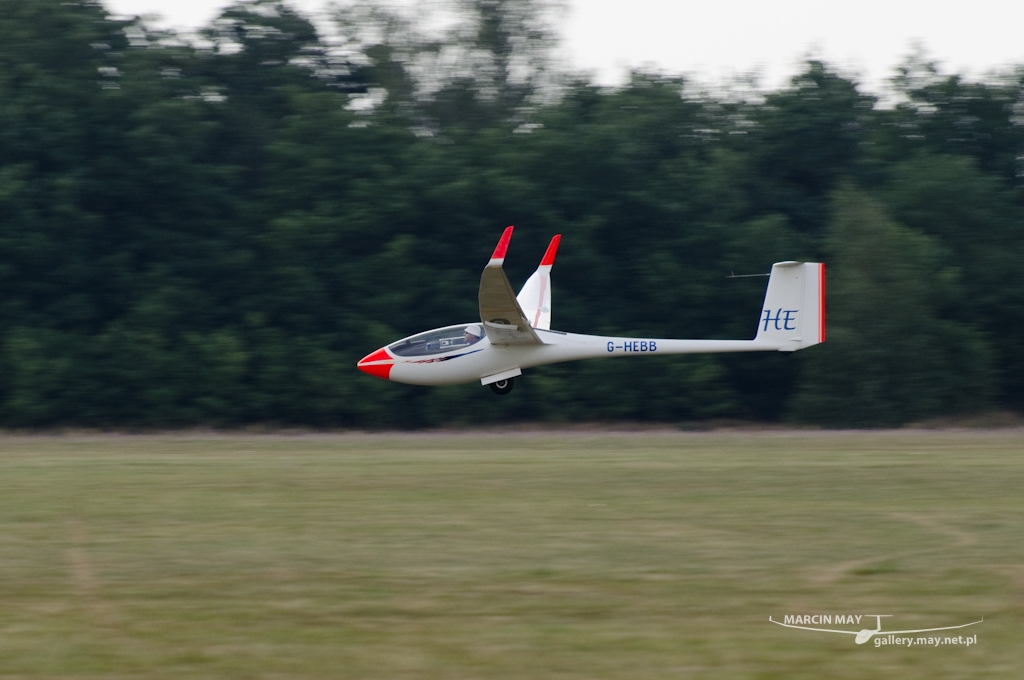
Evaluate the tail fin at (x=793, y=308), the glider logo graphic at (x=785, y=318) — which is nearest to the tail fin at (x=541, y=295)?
the tail fin at (x=793, y=308)

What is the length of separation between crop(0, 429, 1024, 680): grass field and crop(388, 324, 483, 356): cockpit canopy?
8178 mm

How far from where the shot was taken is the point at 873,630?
24.2 ft

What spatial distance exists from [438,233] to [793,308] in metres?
11.7

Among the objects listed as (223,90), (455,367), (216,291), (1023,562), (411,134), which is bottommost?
(1023,562)

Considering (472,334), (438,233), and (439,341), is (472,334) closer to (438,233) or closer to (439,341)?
(439,341)

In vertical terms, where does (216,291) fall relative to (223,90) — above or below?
below

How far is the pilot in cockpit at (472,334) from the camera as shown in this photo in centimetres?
2430

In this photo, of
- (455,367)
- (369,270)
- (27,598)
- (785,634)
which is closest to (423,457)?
(455,367)

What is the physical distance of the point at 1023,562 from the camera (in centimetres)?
920

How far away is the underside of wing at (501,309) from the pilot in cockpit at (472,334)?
36 centimetres

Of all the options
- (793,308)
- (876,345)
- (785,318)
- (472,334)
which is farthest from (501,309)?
(876,345)

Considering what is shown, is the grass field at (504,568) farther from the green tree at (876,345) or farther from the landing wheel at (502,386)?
the green tree at (876,345)

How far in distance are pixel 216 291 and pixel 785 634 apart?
86.8ft

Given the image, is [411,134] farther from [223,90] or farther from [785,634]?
[785,634]
